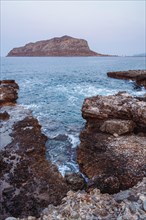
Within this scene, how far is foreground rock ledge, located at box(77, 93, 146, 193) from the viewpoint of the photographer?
16.1 metres

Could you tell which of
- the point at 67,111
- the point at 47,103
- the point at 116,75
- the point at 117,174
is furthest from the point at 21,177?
the point at 116,75

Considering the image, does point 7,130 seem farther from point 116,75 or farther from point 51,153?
point 116,75

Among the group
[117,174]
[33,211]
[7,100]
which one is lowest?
[33,211]

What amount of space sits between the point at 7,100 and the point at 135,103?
23.3 m

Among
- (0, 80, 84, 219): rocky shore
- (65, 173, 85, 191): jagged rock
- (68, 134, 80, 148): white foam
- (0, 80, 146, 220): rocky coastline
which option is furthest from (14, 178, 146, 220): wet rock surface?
(68, 134, 80, 148): white foam

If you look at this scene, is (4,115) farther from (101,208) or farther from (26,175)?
(101,208)

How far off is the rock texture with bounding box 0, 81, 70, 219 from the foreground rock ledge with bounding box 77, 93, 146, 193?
2724 millimetres

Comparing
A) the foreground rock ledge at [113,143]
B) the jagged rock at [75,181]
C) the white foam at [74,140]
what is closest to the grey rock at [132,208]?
the foreground rock ledge at [113,143]

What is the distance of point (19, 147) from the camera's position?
22.1m

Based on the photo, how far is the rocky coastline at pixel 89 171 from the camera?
10.1 m

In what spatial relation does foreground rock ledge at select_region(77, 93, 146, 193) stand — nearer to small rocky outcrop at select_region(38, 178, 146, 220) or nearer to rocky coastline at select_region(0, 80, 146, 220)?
rocky coastline at select_region(0, 80, 146, 220)

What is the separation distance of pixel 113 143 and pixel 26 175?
25.8 ft

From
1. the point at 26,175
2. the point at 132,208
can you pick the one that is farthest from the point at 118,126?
the point at 132,208

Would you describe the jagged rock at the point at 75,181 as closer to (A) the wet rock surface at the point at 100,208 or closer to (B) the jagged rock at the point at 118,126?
(A) the wet rock surface at the point at 100,208
